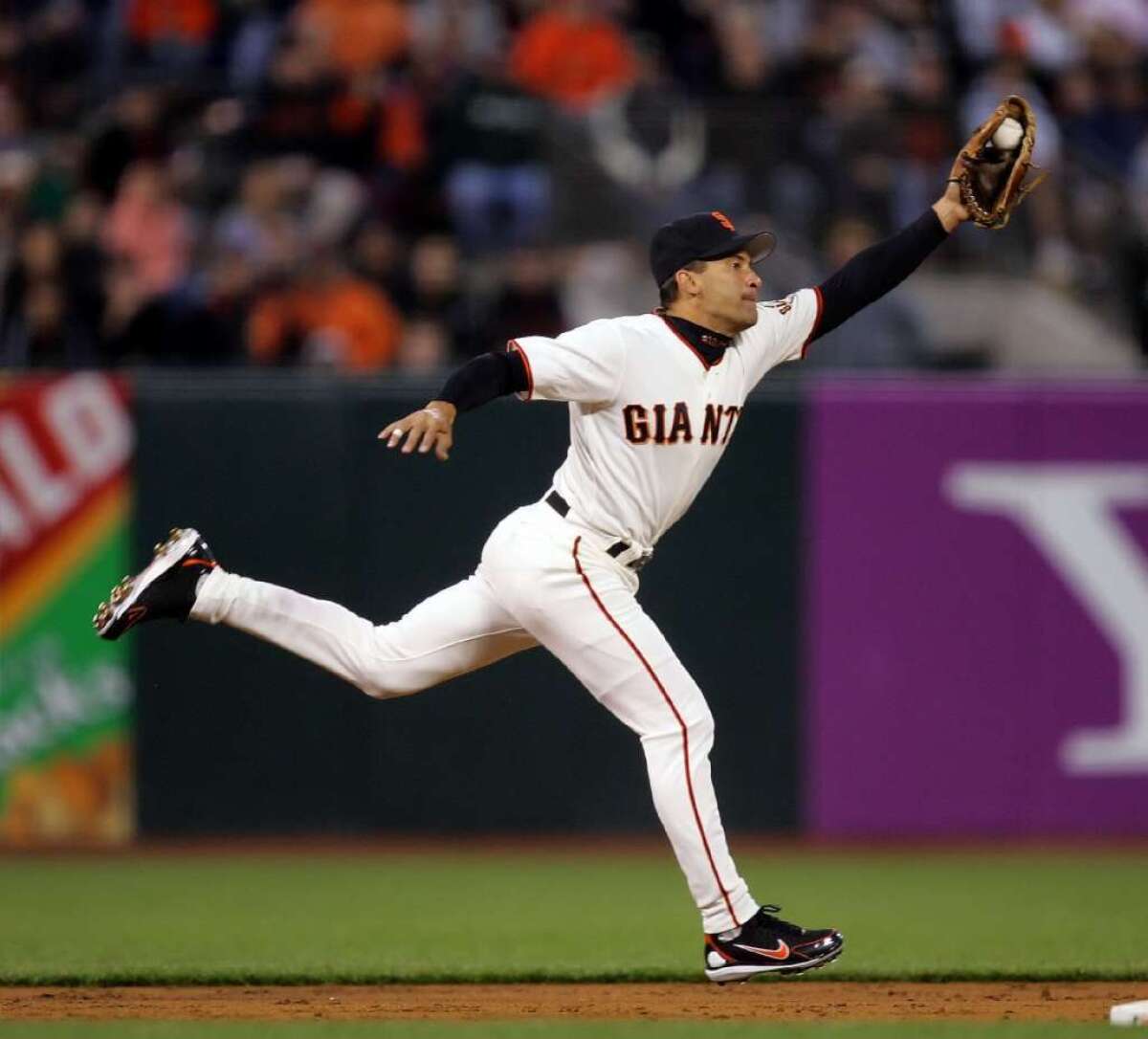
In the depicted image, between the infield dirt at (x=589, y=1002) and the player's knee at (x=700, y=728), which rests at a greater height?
the player's knee at (x=700, y=728)

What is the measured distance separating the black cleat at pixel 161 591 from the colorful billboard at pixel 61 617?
3.35m

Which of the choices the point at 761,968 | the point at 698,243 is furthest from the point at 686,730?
the point at 698,243

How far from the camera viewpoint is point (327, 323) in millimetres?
10406

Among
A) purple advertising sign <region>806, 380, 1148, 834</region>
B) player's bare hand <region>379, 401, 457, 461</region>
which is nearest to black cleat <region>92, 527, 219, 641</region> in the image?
player's bare hand <region>379, 401, 457, 461</region>

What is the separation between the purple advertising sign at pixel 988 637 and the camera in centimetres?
962

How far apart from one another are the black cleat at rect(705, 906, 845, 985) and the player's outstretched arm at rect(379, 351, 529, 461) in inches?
57.3

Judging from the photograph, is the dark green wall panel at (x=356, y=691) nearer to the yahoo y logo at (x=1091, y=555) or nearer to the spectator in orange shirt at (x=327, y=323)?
the spectator in orange shirt at (x=327, y=323)

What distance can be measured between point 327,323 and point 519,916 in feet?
12.3

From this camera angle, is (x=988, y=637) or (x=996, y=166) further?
(x=988, y=637)

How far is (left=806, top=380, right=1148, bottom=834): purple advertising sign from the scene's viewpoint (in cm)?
962

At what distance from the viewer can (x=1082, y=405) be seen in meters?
9.72

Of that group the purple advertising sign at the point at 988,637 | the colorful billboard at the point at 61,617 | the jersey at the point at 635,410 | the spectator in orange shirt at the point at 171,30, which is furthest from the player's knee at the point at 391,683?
the spectator in orange shirt at the point at 171,30

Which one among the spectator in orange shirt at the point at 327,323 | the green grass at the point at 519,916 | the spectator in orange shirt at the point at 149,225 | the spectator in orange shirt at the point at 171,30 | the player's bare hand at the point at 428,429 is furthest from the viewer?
the spectator in orange shirt at the point at 171,30

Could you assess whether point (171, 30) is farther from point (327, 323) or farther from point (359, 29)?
point (327, 323)
